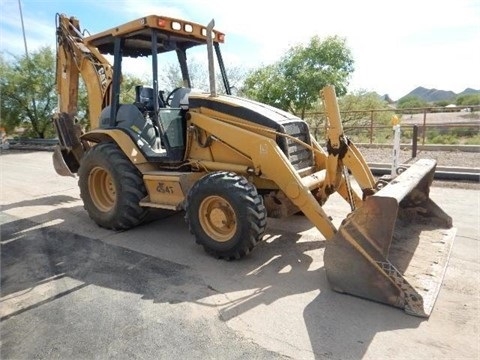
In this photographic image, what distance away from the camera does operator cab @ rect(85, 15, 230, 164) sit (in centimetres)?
484

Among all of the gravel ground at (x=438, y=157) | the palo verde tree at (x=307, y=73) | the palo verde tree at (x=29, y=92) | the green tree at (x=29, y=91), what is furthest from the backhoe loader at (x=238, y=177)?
the green tree at (x=29, y=91)

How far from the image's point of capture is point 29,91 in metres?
19.7

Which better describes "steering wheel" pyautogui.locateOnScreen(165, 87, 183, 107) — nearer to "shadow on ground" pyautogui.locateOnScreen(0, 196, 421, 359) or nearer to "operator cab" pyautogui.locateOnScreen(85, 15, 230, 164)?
"operator cab" pyautogui.locateOnScreen(85, 15, 230, 164)

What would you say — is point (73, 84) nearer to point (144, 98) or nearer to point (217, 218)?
point (144, 98)

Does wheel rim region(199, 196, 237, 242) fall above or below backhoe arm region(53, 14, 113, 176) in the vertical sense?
below

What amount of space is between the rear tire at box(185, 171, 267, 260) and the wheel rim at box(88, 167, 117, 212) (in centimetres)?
188

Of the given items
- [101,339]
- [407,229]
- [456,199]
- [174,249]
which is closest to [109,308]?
[101,339]

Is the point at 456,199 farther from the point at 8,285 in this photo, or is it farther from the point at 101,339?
the point at 8,285

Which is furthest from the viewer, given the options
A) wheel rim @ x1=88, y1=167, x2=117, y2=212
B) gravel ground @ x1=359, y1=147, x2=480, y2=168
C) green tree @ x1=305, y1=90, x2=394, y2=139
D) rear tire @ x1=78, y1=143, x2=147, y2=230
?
green tree @ x1=305, y1=90, x2=394, y2=139

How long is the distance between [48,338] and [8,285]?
1.31 meters

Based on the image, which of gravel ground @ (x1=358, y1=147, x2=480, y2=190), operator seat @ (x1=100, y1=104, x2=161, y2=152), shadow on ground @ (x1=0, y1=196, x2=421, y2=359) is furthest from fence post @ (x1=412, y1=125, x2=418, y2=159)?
operator seat @ (x1=100, y1=104, x2=161, y2=152)

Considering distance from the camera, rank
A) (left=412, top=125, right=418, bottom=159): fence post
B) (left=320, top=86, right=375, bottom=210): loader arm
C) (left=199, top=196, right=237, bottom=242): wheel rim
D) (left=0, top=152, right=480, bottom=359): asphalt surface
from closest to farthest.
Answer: (left=0, top=152, right=480, bottom=359): asphalt surface, (left=320, top=86, right=375, bottom=210): loader arm, (left=199, top=196, right=237, bottom=242): wheel rim, (left=412, top=125, right=418, bottom=159): fence post

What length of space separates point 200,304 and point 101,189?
305cm

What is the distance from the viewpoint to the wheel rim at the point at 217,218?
4.03 meters
